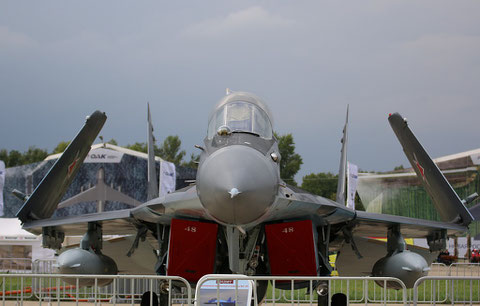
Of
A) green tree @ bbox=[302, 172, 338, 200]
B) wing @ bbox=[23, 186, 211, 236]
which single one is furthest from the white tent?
green tree @ bbox=[302, 172, 338, 200]

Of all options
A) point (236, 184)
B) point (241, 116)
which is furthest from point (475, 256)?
point (236, 184)

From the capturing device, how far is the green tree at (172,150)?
87.7 meters

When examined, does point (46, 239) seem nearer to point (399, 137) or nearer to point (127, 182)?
A: point (399, 137)

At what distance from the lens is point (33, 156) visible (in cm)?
8838

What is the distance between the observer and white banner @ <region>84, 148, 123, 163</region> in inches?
1657

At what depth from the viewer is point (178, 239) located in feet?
23.9

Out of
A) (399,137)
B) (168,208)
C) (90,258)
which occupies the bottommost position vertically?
(90,258)

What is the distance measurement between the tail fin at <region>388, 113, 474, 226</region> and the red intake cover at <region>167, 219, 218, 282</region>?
3175mm

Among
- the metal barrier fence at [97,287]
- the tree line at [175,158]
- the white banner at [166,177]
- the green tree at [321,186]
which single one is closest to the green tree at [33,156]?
the tree line at [175,158]

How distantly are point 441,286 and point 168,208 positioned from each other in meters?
13.2

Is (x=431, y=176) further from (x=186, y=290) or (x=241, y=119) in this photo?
(x=186, y=290)

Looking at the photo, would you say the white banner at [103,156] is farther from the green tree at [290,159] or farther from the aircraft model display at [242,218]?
the aircraft model display at [242,218]

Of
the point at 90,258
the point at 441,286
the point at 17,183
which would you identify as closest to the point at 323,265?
the point at 90,258

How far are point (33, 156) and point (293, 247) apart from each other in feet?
285
